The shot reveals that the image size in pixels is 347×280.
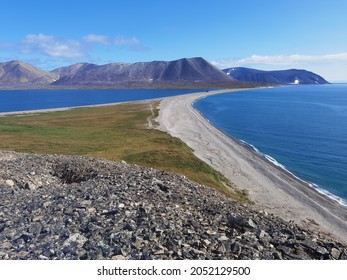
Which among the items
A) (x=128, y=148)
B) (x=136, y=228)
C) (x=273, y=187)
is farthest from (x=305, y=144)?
(x=136, y=228)

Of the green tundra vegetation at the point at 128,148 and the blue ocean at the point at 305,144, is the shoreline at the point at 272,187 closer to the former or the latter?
the blue ocean at the point at 305,144

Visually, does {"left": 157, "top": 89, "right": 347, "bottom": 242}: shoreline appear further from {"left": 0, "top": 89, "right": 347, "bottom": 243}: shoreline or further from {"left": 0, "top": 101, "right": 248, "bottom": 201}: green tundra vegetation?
{"left": 0, "top": 101, "right": 248, "bottom": 201}: green tundra vegetation

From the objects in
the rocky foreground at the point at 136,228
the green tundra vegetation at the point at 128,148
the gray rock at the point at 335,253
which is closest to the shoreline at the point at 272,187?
the green tundra vegetation at the point at 128,148

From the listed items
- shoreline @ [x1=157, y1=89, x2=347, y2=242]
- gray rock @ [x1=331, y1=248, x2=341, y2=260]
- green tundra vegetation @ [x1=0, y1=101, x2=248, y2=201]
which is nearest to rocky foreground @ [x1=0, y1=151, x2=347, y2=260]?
gray rock @ [x1=331, y1=248, x2=341, y2=260]
